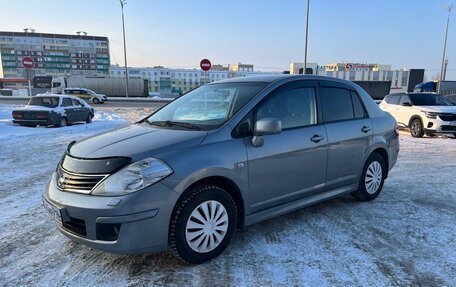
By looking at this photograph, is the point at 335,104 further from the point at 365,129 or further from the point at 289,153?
the point at 289,153

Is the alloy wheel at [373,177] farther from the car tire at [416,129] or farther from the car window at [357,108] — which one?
the car tire at [416,129]

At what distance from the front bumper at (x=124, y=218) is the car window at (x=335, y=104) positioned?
7.88 feet

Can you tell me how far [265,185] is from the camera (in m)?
3.64

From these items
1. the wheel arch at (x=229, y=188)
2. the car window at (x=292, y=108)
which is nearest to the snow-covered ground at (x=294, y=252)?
the wheel arch at (x=229, y=188)

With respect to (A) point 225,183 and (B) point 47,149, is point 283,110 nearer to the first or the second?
(A) point 225,183

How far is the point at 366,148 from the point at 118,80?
48728mm

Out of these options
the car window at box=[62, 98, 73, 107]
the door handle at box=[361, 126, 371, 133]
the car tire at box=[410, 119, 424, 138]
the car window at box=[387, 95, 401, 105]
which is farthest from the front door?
the car window at box=[62, 98, 73, 107]

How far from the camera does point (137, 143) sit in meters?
3.24

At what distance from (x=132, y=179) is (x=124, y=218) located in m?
0.32

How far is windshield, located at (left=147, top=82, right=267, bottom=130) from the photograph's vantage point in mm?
3697

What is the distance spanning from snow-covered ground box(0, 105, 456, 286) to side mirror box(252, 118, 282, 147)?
3.67 feet

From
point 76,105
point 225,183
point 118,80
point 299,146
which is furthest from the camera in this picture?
point 118,80

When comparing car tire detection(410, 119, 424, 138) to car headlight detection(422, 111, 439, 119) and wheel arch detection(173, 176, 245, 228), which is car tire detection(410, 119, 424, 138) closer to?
car headlight detection(422, 111, 439, 119)

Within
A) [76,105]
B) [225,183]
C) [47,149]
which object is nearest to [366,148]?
[225,183]
